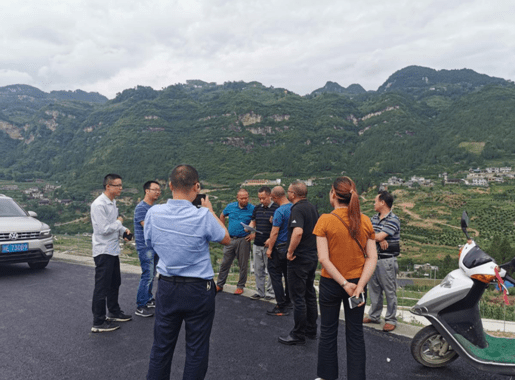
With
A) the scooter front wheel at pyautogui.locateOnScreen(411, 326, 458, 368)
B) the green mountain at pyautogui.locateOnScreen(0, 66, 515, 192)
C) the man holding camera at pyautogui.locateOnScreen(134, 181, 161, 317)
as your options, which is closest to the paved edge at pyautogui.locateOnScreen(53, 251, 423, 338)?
the scooter front wheel at pyautogui.locateOnScreen(411, 326, 458, 368)

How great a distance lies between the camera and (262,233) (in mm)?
5246

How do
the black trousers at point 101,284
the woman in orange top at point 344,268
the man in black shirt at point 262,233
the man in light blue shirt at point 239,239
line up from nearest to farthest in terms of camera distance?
the woman in orange top at point 344,268 → the black trousers at point 101,284 → the man in black shirt at point 262,233 → the man in light blue shirt at point 239,239

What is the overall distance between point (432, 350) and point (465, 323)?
432mm

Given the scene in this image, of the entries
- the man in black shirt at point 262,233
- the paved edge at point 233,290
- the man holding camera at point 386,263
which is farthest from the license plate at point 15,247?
the man holding camera at point 386,263

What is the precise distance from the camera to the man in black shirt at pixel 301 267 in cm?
372

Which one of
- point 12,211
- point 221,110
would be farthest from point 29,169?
point 12,211

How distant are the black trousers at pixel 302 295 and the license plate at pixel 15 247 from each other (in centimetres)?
551

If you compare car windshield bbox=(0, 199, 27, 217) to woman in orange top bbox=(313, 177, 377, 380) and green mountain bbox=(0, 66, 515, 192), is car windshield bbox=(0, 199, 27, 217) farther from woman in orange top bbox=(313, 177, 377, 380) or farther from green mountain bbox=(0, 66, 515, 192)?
green mountain bbox=(0, 66, 515, 192)

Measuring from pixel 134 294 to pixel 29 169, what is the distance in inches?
6850

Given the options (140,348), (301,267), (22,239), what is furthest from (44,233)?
(301,267)

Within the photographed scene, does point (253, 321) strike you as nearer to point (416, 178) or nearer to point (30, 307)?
point (30, 307)

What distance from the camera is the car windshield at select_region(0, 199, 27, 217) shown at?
6.98m

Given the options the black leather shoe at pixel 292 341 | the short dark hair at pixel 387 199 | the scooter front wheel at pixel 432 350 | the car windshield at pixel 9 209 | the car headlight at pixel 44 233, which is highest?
the short dark hair at pixel 387 199

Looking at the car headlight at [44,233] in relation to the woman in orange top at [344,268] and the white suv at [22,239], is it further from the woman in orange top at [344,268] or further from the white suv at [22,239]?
the woman in orange top at [344,268]
